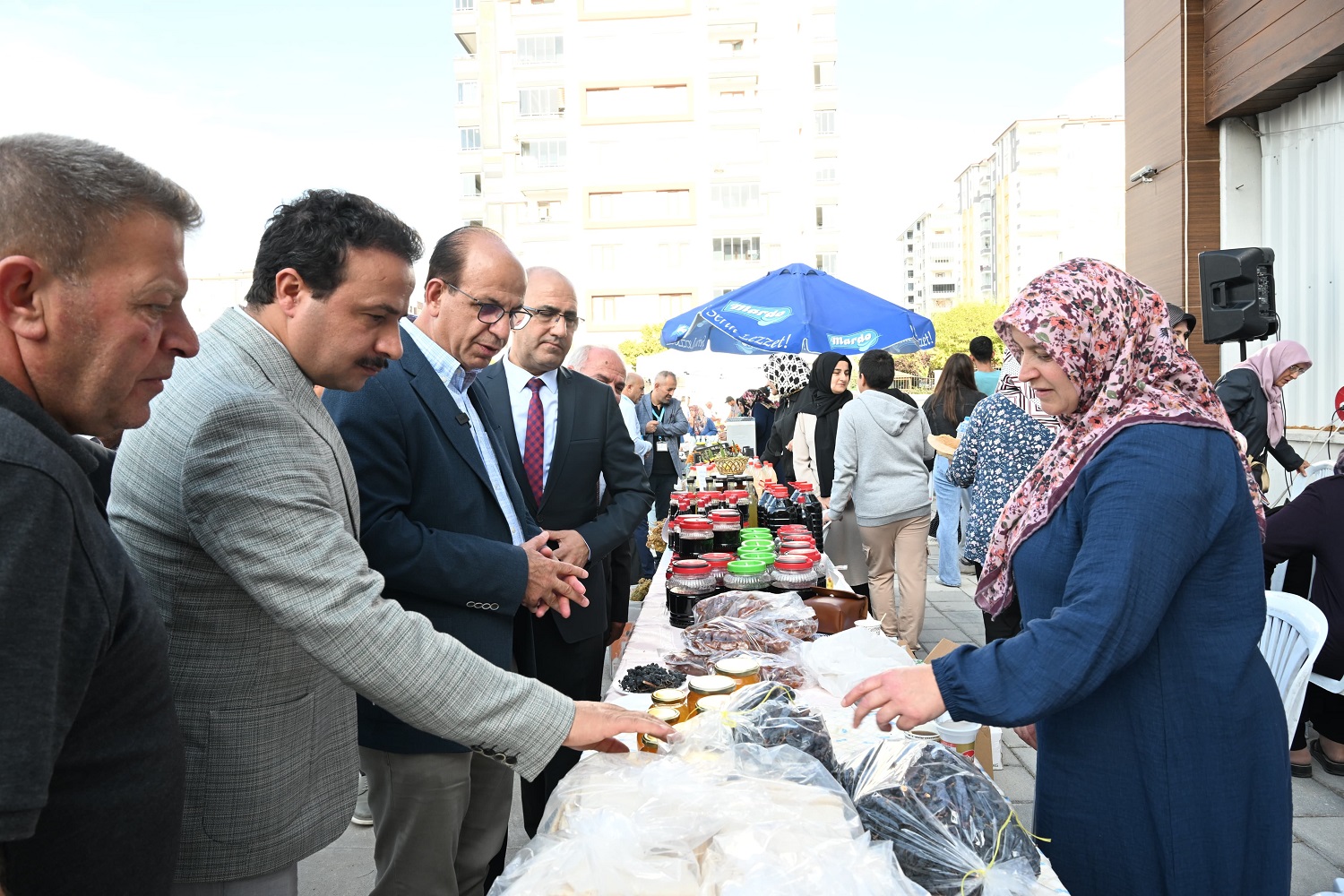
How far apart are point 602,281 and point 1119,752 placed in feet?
157

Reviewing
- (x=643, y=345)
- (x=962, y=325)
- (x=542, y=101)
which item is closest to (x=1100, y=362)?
(x=643, y=345)

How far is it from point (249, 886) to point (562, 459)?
1.97 meters

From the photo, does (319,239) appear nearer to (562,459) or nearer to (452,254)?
(452,254)

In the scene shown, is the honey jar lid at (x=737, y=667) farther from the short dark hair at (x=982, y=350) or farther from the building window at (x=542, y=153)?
the building window at (x=542, y=153)

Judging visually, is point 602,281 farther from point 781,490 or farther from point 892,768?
point 892,768

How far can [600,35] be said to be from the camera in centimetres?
4894

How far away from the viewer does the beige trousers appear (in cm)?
587

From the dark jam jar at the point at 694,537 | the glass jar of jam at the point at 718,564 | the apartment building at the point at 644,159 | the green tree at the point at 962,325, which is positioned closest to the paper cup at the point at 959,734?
the glass jar of jam at the point at 718,564

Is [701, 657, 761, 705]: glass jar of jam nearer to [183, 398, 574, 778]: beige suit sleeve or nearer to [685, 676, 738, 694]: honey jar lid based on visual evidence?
[685, 676, 738, 694]: honey jar lid

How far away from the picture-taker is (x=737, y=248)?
48188mm

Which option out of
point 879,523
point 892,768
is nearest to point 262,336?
point 892,768

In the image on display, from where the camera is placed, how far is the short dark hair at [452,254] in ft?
7.94

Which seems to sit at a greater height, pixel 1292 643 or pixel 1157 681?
pixel 1157 681

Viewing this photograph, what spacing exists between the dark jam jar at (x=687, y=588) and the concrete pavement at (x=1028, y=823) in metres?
1.22
